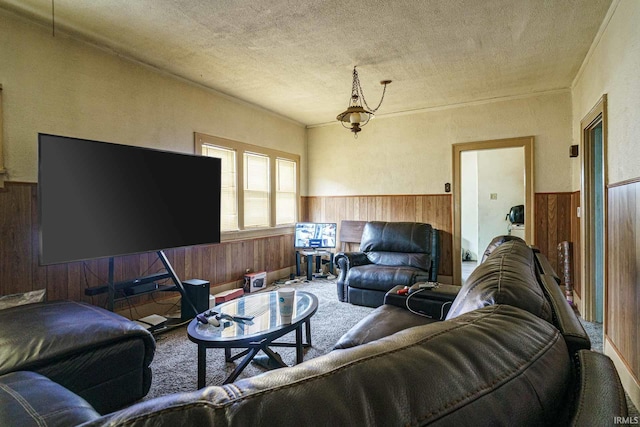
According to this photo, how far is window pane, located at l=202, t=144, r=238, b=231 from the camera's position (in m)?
4.40

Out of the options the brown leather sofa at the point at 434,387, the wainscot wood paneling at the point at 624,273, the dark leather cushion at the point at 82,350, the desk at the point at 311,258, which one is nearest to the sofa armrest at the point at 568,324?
the brown leather sofa at the point at 434,387

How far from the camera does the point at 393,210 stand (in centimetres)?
529

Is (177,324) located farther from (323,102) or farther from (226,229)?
(323,102)

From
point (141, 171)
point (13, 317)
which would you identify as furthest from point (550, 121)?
point (13, 317)

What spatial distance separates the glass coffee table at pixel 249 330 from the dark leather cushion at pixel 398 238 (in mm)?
2053

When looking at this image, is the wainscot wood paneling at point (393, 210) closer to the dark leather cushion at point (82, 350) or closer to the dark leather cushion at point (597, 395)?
the dark leather cushion at point (82, 350)

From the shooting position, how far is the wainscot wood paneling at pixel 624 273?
6.41ft

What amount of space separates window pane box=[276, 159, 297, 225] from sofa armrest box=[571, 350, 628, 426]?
4.93 meters

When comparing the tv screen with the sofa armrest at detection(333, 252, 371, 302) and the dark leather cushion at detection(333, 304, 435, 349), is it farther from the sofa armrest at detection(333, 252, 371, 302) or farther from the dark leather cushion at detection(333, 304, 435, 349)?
the dark leather cushion at detection(333, 304, 435, 349)

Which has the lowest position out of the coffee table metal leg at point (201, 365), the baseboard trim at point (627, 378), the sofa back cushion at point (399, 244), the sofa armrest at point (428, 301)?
the baseboard trim at point (627, 378)

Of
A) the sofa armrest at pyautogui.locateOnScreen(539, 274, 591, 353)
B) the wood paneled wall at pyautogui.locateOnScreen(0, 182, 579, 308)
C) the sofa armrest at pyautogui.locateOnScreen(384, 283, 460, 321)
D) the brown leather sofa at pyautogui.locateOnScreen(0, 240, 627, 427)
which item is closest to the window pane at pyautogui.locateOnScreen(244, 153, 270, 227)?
the wood paneled wall at pyautogui.locateOnScreen(0, 182, 579, 308)

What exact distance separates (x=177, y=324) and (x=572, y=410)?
11.1 ft

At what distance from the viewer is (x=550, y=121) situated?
167 inches

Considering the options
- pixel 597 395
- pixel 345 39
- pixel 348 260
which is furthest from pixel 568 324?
Answer: pixel 348 260
